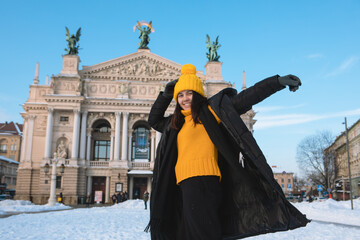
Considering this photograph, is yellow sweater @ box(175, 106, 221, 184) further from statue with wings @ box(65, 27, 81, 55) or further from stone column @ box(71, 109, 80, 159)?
statue with wings @ box(65, 27, 81, 55)

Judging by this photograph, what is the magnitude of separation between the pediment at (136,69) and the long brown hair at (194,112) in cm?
4163

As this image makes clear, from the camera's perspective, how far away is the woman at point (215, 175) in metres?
3.13

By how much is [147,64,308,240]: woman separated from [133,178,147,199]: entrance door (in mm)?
40460

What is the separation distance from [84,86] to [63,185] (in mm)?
12436

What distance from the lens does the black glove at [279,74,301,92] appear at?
3.07m

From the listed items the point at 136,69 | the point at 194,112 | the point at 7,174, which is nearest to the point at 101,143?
the point at 136,69

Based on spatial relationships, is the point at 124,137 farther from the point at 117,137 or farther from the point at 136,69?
the point at 136,69

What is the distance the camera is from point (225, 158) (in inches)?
131

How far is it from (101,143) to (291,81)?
44416mm

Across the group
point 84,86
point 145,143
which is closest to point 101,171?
point 145,143

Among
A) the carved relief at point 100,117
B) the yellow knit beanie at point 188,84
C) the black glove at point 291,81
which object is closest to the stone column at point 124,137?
the carved relief at point 100,117

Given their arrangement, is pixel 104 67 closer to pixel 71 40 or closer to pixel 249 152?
pixel 71 40

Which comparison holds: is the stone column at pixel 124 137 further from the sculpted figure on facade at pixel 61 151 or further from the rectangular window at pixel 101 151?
the sculpted figure on facade at pixel 61 151

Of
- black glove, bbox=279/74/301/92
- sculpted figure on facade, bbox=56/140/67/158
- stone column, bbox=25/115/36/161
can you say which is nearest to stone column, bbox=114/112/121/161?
sculpted figure on facade, bbox=56/140/67/158
